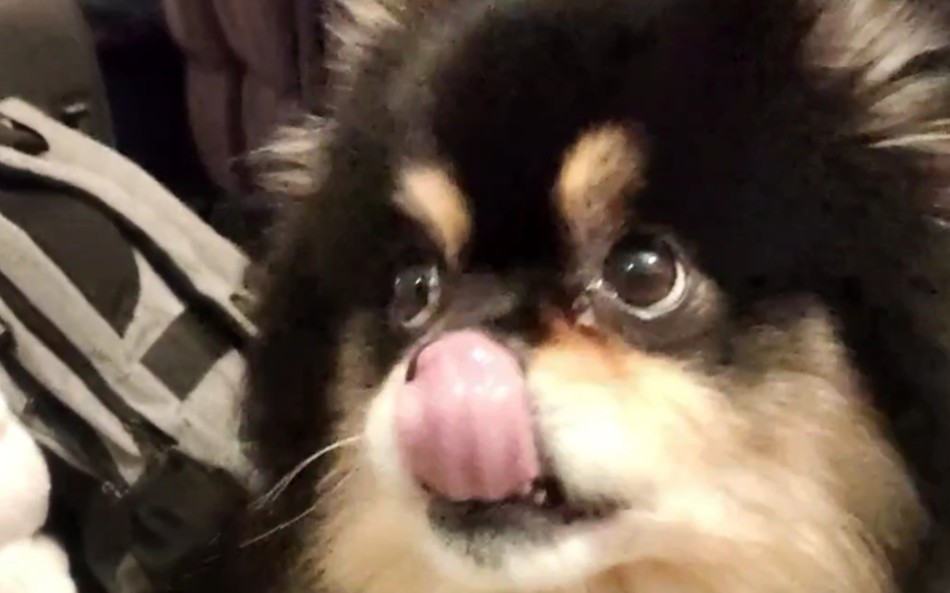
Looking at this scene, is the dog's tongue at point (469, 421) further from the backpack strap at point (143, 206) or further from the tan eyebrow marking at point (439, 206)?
the backpack strap at point (143, 206)

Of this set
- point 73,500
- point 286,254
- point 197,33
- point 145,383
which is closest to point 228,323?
point 145,383

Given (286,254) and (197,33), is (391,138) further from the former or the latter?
(197,33)

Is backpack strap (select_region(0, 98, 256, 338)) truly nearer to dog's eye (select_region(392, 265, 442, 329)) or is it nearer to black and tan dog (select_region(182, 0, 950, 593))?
dog's eye (select_region(392, 265, 442, 329))

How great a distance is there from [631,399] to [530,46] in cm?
24

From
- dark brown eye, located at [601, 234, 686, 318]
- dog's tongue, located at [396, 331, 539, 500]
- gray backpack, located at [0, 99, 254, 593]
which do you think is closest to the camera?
dog's tongue, located at [396, 331, 539, 500]

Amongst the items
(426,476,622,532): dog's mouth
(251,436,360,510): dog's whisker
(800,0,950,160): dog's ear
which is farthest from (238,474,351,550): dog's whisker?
(800,0,950,160): dog's ear

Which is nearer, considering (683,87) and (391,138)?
(683,87)

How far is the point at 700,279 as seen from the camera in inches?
35.5

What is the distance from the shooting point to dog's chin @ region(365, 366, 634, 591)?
2.72 feet

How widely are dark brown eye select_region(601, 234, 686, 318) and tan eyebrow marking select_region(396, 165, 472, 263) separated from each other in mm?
102

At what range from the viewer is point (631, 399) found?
0.84 meters

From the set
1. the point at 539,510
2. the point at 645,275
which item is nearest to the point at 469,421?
the point at 539,510

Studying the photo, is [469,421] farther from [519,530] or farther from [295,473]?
[295,473]

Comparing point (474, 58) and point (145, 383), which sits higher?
point (474, 58)
